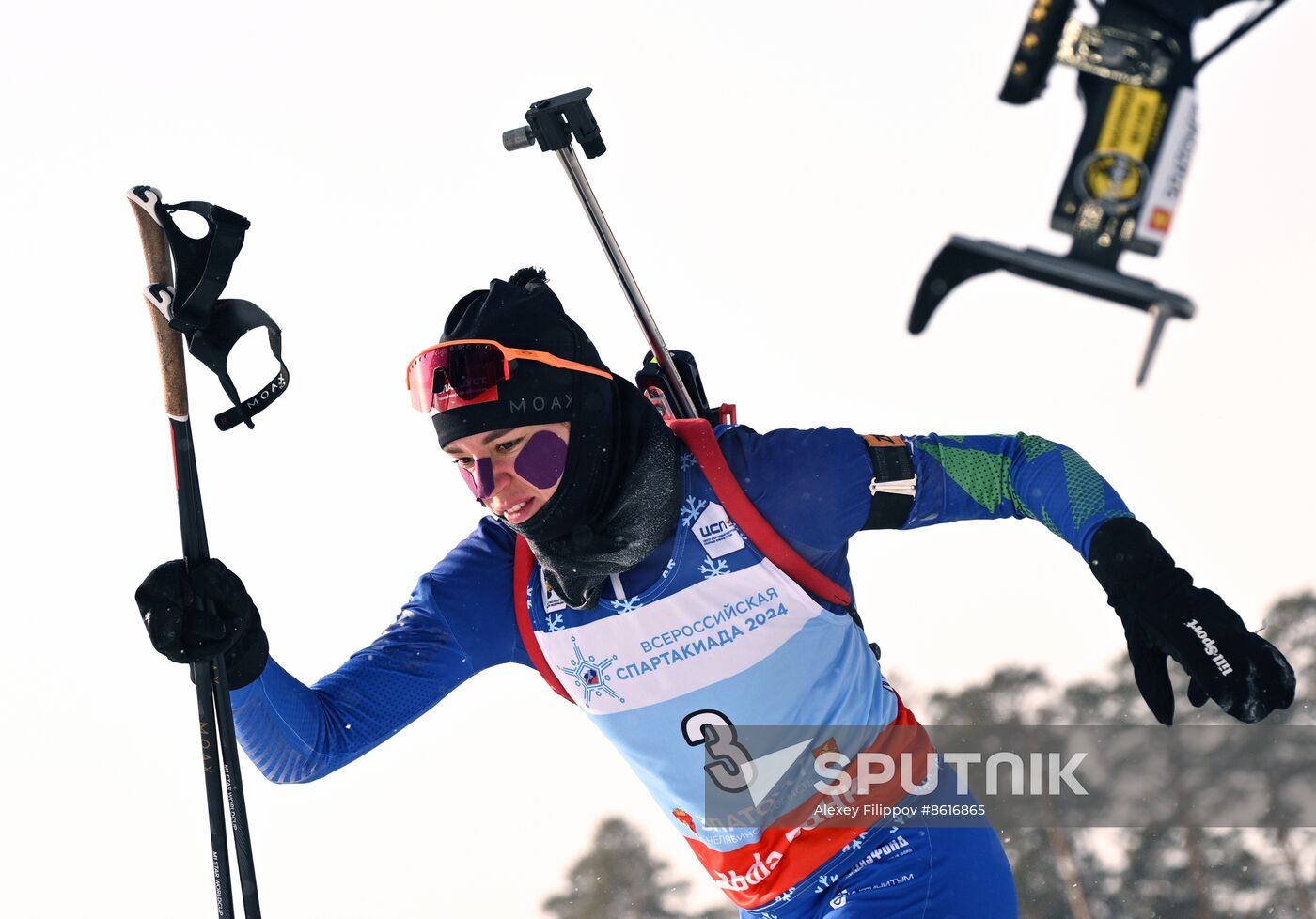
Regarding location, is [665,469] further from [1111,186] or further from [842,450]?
[1111,186]

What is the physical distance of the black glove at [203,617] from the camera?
3340 millimetres

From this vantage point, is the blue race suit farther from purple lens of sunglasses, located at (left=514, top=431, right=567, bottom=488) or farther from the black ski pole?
purple lens of sunglasses, located at (left=514, top=431, right=567, bottom=488)

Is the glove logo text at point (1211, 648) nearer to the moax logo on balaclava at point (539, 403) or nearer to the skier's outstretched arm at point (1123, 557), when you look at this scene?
the skier's outstretched arm at point (1123, 557)

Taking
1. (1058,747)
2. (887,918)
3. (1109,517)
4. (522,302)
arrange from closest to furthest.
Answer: (1109,517)
(887,918)
(522,302)
(1058,747)

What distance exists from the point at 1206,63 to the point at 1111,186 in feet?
0.78

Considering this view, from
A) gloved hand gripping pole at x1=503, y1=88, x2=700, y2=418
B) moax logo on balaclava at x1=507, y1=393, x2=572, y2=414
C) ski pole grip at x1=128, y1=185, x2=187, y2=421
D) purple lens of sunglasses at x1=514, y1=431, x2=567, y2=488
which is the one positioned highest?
gloved hand gripping pole at x1=503, y1=88, x2=700, y2=418

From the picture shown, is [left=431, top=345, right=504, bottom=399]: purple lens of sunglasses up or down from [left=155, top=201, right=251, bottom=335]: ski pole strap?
down

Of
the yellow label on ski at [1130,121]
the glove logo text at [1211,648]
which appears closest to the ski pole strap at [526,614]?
the glove logo text at [1211,648]

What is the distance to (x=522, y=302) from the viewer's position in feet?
12.8

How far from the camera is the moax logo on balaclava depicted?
370cm

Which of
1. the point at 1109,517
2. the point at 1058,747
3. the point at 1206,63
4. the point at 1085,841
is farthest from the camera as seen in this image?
the point at 1058,747

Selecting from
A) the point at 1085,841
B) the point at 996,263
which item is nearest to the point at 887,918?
the point at 996,263

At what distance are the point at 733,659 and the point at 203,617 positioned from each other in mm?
1228

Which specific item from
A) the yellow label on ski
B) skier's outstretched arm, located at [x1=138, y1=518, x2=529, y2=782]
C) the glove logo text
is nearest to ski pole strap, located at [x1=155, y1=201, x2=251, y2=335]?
skier's outstretched arm, located at [x1=138, y1=518, x2=529, y2=782]
